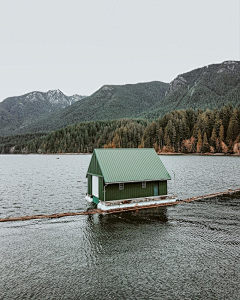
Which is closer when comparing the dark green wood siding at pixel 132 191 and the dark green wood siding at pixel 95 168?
the dark green wood siding at pixel 132 191

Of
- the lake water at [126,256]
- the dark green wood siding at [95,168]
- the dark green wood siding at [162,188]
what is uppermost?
the dark green wood siding at [95,168]

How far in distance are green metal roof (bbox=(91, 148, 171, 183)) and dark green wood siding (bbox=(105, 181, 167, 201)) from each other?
931 millimetres

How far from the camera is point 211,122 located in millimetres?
155250

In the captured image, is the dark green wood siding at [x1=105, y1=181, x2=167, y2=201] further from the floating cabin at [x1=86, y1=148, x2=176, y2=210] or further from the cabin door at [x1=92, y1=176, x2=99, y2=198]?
the cabin door at [x1=92, y1=176, x2=99, y2=198]

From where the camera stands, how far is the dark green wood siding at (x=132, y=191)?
30.3m

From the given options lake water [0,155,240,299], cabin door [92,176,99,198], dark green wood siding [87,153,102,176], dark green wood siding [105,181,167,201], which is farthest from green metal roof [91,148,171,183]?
lake water [0,155,240,299]

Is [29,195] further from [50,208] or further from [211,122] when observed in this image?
[211,122]

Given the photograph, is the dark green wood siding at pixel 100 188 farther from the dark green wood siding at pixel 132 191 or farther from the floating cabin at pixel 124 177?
the dark green wood siding at pixel 132 191

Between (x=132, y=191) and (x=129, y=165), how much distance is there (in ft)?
11.3

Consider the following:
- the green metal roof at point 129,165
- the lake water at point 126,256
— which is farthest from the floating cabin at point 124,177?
the lake water at point 126,256

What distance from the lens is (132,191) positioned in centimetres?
3148

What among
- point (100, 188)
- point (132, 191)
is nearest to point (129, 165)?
point (132, 191)

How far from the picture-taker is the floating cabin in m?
30.3

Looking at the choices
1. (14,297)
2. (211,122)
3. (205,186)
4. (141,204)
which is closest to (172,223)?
(141,204)
